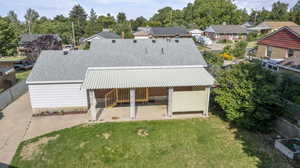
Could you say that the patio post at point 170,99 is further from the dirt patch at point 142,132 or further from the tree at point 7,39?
the tree at point 7,39

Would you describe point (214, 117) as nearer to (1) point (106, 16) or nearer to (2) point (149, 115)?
(2) point (149, 115)

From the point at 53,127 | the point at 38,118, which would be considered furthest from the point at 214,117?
the point at 38,118

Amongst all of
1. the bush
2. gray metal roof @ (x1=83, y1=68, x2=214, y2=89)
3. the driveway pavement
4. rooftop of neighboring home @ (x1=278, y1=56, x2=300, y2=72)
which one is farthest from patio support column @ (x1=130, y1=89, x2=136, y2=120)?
rooftop of neighboring home @ (x1=278, y1=56, x2=300, y2=72)

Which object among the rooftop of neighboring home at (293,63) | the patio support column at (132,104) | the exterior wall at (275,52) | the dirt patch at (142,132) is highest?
the exterior wall at (275,52)

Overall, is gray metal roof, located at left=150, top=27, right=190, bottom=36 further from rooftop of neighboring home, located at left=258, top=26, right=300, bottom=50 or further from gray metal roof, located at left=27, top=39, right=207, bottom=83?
gray metal roof, located at left=27, top=39, right=207, bottom=83

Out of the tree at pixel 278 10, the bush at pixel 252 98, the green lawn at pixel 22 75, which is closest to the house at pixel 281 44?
the bush at pixel 252 98

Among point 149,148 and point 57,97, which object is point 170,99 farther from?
point 57,97
